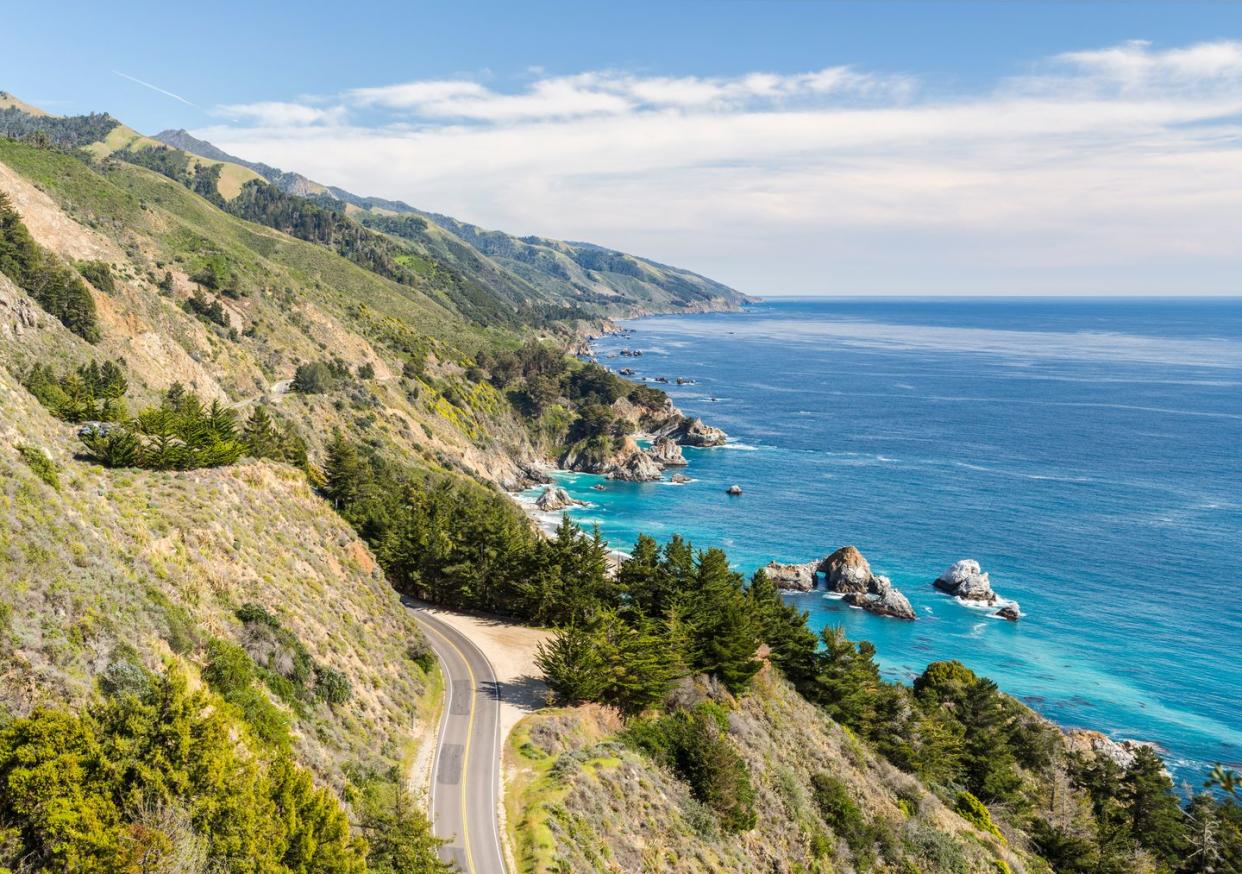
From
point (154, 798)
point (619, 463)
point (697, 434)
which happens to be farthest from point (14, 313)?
point (697, 434)

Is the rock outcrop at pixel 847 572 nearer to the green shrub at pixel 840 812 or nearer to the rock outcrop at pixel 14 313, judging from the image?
the green shrub at pixel 840 812

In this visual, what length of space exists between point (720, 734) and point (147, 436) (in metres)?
37.8

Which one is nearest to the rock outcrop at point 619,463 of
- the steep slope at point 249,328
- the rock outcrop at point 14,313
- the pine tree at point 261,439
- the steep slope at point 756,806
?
the steep slope at point 249,328

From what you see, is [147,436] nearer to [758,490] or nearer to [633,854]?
[633,854]

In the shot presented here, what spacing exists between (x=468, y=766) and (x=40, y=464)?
869 inches

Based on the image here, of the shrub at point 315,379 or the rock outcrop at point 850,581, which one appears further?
the shrub at point 315,379

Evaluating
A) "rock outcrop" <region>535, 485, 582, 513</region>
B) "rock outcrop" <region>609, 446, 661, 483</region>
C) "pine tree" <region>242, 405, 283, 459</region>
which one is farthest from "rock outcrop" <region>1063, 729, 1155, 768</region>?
"rock outcrop" <region>609, 446, 661, 483</region>

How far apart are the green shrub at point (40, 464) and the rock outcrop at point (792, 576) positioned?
75.8m

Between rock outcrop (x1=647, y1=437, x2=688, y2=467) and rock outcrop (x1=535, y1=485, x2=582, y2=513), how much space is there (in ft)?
98.1

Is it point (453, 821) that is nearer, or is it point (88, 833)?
point (88, 833)

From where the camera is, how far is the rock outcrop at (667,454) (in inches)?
5851

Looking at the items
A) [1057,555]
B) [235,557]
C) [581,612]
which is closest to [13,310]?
[235,557]

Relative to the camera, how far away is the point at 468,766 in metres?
33.7

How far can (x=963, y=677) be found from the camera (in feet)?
218
